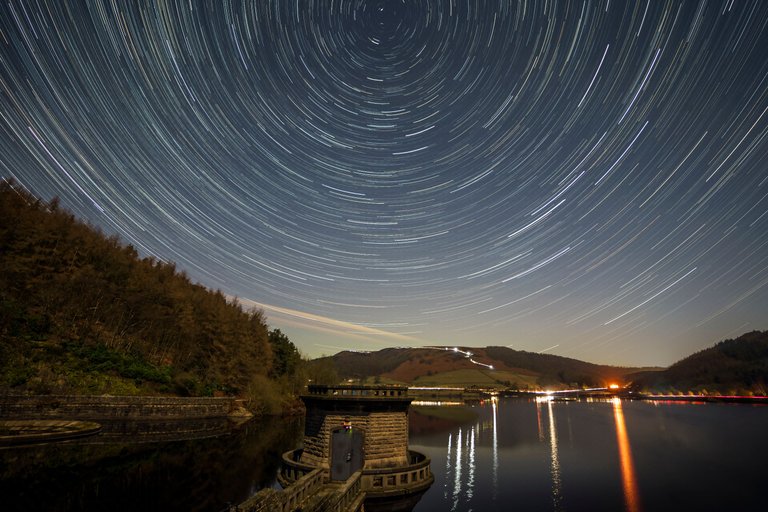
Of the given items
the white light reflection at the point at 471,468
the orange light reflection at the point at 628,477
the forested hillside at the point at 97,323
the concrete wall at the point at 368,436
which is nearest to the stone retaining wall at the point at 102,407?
the forested hillside at the point at 97,323

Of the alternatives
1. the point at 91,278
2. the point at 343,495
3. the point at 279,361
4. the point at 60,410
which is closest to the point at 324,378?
the point at 279,361

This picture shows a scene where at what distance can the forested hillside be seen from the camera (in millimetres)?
45281

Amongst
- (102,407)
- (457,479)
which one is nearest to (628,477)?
(457,479)

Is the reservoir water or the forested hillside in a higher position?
the forested hillside

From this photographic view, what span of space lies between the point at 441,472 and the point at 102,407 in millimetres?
36503

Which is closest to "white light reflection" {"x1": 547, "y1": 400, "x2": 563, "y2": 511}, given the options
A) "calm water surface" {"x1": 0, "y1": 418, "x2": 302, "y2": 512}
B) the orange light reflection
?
the orange light reflection

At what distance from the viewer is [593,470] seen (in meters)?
43.0

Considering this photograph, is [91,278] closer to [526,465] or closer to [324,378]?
[324,378]

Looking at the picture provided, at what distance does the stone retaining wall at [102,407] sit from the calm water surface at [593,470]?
31382 mm

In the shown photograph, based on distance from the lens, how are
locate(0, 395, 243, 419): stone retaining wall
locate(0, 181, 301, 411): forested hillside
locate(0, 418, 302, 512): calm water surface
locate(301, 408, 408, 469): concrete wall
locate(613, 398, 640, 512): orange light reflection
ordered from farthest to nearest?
locate(0, 181, 301, 411): forested hillside → locate(0, 395, 243, 419): stone retaining wall → locate(613, 398, 640, 512): orange light reflection → locate(301, 408, 408, 469): concrete wall → locate(0, 418, 302, 512): calm water surface

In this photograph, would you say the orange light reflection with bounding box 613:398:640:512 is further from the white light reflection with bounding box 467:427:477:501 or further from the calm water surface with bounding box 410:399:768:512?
the white light reflection with bounding box 467:427:477:501

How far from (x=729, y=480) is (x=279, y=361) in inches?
3268

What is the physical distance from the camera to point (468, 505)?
28141mm

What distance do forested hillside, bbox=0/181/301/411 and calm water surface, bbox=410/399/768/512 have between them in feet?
119
